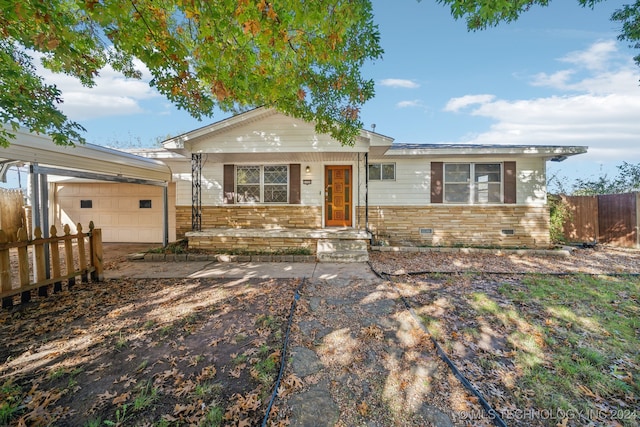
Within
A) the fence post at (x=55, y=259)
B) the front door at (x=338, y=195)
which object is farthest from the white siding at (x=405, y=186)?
the fence post at (x=55, y=259)

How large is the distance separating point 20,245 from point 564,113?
30.9 metres

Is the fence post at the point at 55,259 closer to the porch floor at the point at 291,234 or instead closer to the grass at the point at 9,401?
the grass at the point at 9,401

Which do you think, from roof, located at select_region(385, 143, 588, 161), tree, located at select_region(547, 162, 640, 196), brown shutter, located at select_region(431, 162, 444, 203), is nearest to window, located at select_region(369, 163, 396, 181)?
roof, located at select_region(385, 143, 588, 161)

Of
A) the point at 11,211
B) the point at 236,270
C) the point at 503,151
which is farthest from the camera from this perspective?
the point at 11,211

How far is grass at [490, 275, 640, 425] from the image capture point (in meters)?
2.34

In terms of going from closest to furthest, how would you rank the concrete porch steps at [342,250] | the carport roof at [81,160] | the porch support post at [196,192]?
the carport roof at [81,160], the concrete porch steps at [342,250], the porch support post at [196,192]

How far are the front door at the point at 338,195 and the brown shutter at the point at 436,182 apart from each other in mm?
2821

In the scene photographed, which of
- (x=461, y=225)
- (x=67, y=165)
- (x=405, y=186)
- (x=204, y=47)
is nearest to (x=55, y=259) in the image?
(x=67, y=165)

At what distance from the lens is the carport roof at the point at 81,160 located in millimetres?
5312

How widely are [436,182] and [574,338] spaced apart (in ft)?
21.7

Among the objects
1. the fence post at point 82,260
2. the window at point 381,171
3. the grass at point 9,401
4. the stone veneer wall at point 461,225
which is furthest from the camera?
the window at point 381,171

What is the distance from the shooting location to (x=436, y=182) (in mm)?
9148

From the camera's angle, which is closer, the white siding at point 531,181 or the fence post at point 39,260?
the fence post at point 39,260

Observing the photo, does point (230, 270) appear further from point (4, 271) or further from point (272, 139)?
point (272, 139)
